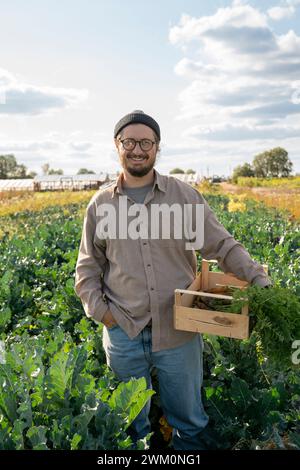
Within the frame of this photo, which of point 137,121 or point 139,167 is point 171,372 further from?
point 137,121

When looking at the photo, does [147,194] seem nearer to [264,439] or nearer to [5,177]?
[264,439]

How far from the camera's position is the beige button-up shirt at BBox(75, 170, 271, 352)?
3.07 meters

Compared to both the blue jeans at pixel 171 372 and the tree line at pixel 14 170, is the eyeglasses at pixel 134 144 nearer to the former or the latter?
the blue jeans at pixel 171 372

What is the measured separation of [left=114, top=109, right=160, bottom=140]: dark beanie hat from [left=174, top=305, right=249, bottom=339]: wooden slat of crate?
3.68ft

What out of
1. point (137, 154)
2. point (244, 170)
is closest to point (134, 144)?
point (137, 154)

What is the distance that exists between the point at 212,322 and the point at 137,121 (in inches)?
50.7

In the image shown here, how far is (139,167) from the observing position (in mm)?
3020

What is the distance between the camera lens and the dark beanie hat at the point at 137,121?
9.91 feet

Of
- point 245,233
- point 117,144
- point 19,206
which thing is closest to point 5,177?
point 19,206

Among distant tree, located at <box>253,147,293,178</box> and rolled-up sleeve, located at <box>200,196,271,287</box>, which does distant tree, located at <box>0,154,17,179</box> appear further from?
rolled-up sleeve, located at <box>200,196,271,287</box>

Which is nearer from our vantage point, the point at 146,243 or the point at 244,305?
the point at 244,305

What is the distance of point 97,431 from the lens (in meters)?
2.62

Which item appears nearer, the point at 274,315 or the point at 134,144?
the point at 274,315
